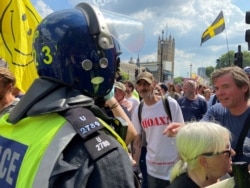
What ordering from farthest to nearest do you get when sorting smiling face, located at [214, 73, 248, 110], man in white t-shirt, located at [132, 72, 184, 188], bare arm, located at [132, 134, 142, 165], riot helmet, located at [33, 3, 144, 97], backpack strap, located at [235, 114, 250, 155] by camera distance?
bare arm, located at [132, 134, 142, 165]
man in white t-shirt, located at [132, 72, 184, 188]
smiling face, located at [214, 73, 248, 110]
backpack strap, located at [235, 114, 250, 155]
riot helmet, located at [33, 3, 144, 97]

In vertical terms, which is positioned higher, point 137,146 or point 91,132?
point 91,132

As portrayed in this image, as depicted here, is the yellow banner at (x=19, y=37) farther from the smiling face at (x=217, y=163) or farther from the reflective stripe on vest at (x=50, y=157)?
the reflective stripe on vest at (x=50, y=157)

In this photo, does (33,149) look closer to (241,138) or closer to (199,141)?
(199,141)

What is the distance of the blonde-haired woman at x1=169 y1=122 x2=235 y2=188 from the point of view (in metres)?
2.26

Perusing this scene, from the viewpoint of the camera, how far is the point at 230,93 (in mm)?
3373

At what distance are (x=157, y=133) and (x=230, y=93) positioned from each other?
144cm

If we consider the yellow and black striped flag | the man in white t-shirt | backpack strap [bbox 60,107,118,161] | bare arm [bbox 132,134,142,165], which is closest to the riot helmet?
backpack strap [bbox 60,107,118,161]

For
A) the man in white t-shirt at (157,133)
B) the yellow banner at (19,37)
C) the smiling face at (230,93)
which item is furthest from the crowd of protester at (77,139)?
the yellow banner at (19,37)

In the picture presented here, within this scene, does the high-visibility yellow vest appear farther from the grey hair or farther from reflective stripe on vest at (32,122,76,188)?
the grey hair

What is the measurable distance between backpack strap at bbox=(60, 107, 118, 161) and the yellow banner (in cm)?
336

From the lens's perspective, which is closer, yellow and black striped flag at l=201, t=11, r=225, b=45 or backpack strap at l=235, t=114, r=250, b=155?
backpack strap at l=235, t=114, r=250, b=155

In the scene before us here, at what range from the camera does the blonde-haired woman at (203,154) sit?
226cm

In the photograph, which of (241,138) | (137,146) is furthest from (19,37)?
(241,138)

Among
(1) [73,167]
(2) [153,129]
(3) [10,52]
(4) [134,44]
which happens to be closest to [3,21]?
(3) [10,52]
